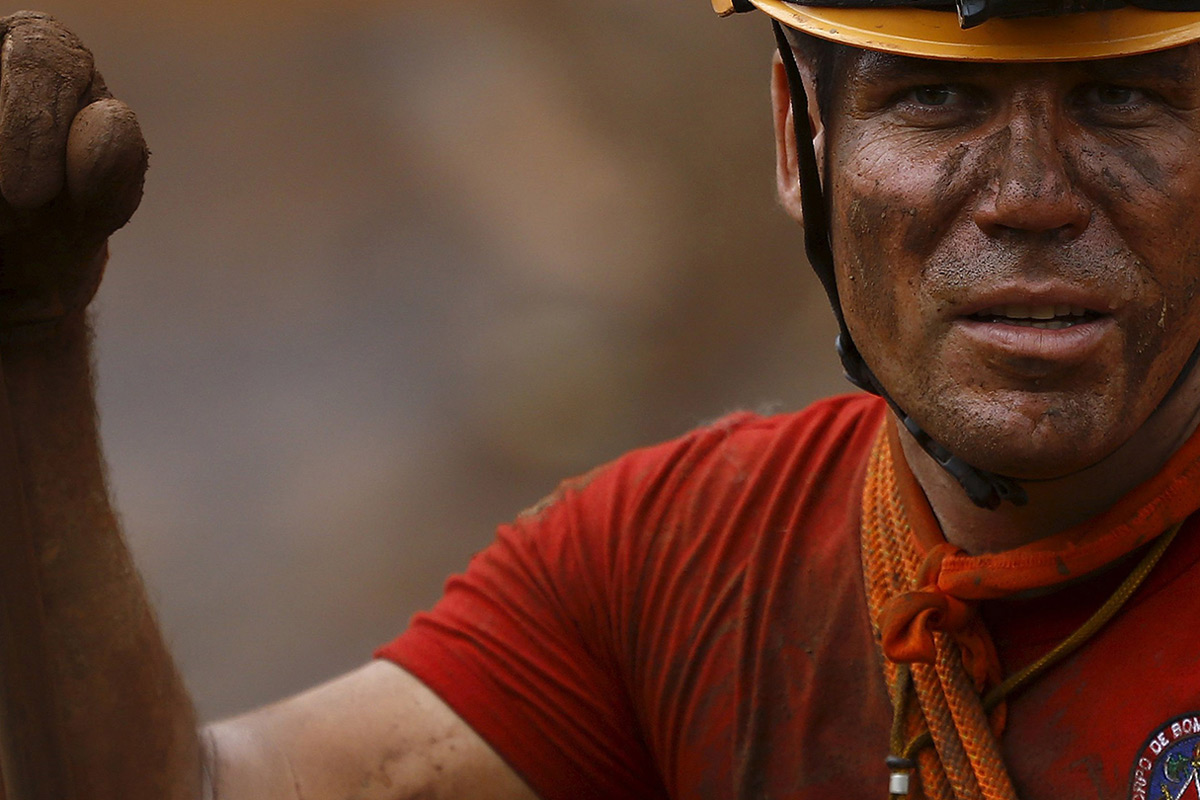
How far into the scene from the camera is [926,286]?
173 cm

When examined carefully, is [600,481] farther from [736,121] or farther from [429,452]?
[736,121]

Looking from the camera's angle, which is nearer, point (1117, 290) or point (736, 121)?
point (1117, 290)

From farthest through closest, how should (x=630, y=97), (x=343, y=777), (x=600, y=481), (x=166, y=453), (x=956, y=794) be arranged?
(x=630, y=97)
(x=166, y=453)
(x=600, y=481)
(x=343, y=777)
(x=956, y=794)

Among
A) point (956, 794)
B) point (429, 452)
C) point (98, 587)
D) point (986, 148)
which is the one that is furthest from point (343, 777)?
point (429, 452)

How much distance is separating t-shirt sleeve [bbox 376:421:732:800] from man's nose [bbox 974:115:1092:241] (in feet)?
2.26

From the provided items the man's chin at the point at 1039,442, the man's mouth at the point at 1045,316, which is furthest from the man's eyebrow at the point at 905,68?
the man's chin at the point at 1039,442

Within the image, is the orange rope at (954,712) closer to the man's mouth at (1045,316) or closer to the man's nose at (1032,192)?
the man's mouth at (1045,316)

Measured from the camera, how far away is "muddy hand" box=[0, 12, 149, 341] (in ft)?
5.20

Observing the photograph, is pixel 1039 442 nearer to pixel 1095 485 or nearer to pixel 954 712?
pixel 1095 485

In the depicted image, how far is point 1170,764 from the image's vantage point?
1651 mm

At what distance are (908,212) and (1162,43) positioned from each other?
0.98ft

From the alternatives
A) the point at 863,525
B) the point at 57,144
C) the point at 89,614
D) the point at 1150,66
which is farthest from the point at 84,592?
the point at 1150,66

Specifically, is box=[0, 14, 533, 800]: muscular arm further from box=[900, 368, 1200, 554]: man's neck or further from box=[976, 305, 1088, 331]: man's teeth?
box=[976, 305, 1088, 331]: man's teeth

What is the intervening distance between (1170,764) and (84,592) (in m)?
1.17
